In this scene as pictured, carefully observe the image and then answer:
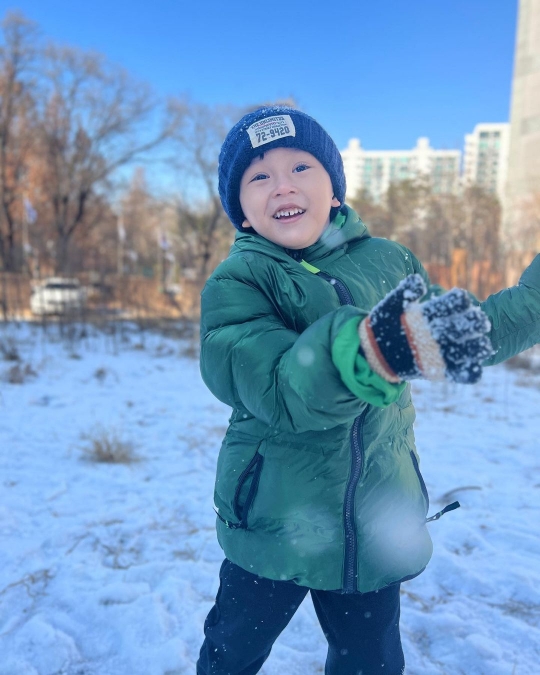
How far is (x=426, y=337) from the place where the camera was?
0.64 m

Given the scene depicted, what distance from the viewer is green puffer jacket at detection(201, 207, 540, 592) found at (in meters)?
0.98

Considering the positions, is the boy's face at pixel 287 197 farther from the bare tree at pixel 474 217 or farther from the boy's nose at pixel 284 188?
the bare tree at pixel 474 217

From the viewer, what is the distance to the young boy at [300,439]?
3.20ft

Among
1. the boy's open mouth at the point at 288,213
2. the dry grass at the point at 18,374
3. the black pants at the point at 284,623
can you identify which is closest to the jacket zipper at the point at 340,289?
the boy's open mouth at the point at 288,213

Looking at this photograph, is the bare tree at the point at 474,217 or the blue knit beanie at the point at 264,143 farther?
the bare tree at the point at 474,217

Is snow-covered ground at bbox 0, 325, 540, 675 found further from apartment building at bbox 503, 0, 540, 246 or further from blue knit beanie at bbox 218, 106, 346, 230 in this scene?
apartment building at bbox 503, 0, 540, 246

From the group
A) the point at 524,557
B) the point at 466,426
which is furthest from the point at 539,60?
the point at 524,557

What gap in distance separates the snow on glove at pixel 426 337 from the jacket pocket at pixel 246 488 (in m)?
0.49

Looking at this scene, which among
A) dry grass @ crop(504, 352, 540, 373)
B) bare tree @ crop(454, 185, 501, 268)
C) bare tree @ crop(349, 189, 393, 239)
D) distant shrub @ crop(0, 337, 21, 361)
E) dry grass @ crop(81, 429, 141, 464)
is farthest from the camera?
bare tree @ crop(349, 189, 393, 239)

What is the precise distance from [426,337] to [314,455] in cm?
48

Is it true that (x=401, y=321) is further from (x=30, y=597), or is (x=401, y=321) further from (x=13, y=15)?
(x=13, y=15)

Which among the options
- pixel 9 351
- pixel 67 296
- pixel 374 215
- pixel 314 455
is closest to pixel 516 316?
pixel 314 455

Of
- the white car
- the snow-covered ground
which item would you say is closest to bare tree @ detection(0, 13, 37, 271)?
the white car

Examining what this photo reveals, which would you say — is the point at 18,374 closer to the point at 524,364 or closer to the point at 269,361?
the point at 269,361
